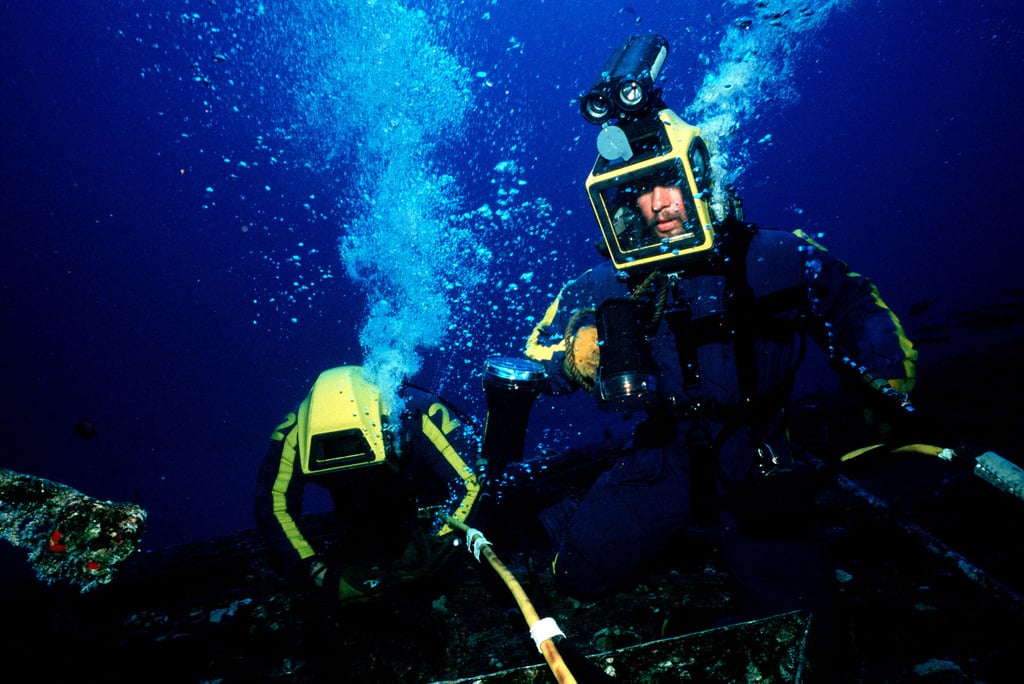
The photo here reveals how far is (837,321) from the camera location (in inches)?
103

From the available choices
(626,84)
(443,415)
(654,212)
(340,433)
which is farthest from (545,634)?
(443,415)

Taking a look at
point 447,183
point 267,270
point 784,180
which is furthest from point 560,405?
point 784,180

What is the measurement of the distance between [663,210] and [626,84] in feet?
2.63

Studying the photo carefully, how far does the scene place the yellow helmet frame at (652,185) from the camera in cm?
245

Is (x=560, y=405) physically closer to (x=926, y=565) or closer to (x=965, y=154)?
(x=926, y=565)

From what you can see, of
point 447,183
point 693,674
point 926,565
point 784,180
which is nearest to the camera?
point 693,674

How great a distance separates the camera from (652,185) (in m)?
2.71

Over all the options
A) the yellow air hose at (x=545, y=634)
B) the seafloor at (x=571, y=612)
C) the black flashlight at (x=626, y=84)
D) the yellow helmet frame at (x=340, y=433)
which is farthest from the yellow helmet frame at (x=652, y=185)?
the yellow helmet frame at (x=340, y=433)

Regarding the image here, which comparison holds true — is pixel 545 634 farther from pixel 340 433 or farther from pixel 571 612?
pixel 340 433

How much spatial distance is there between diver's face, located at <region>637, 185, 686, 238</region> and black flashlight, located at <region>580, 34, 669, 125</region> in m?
0.54

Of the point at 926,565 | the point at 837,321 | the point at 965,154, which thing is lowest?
the point at 926,565

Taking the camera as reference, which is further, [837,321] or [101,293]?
[101,293]

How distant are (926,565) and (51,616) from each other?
8.33m

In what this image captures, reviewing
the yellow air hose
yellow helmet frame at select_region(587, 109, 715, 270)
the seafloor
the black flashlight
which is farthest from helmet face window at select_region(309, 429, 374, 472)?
the black flashlight
